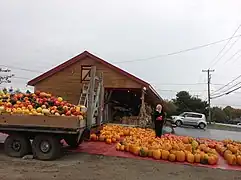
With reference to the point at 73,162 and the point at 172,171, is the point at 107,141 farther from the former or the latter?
the point at 172,171

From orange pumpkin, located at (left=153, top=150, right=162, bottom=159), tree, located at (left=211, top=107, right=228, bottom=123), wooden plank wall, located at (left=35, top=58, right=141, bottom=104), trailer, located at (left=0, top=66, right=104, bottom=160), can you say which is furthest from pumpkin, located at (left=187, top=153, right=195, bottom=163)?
tree, located at (left=211, top=107, right=228, bottom=123)

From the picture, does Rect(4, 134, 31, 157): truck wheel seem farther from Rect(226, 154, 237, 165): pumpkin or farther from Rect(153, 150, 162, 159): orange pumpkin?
Rect(226, 154, 237, 165): pumpkin

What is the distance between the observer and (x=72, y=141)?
1044 centimetres

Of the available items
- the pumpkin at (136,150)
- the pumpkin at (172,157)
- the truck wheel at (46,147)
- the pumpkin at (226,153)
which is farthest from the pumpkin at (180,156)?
the truck wheel at (46,147)

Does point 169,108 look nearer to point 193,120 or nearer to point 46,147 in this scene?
point 193,120

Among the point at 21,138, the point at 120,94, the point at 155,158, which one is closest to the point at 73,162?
the point at 21,138

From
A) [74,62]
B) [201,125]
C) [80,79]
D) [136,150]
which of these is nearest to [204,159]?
[136,150]

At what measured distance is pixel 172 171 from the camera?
27.5ft

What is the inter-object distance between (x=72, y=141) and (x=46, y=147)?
4.02ft

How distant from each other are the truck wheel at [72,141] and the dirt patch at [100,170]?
21.9 inches

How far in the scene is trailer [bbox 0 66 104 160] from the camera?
Answer: 29.7 feet

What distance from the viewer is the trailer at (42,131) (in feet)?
29.7

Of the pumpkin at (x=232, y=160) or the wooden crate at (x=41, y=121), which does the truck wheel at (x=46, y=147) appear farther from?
the pumpkin at (x=232, y=160)

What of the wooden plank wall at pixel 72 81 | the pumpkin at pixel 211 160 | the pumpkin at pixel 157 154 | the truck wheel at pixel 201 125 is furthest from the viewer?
the truck wheel at pixel 201 125
